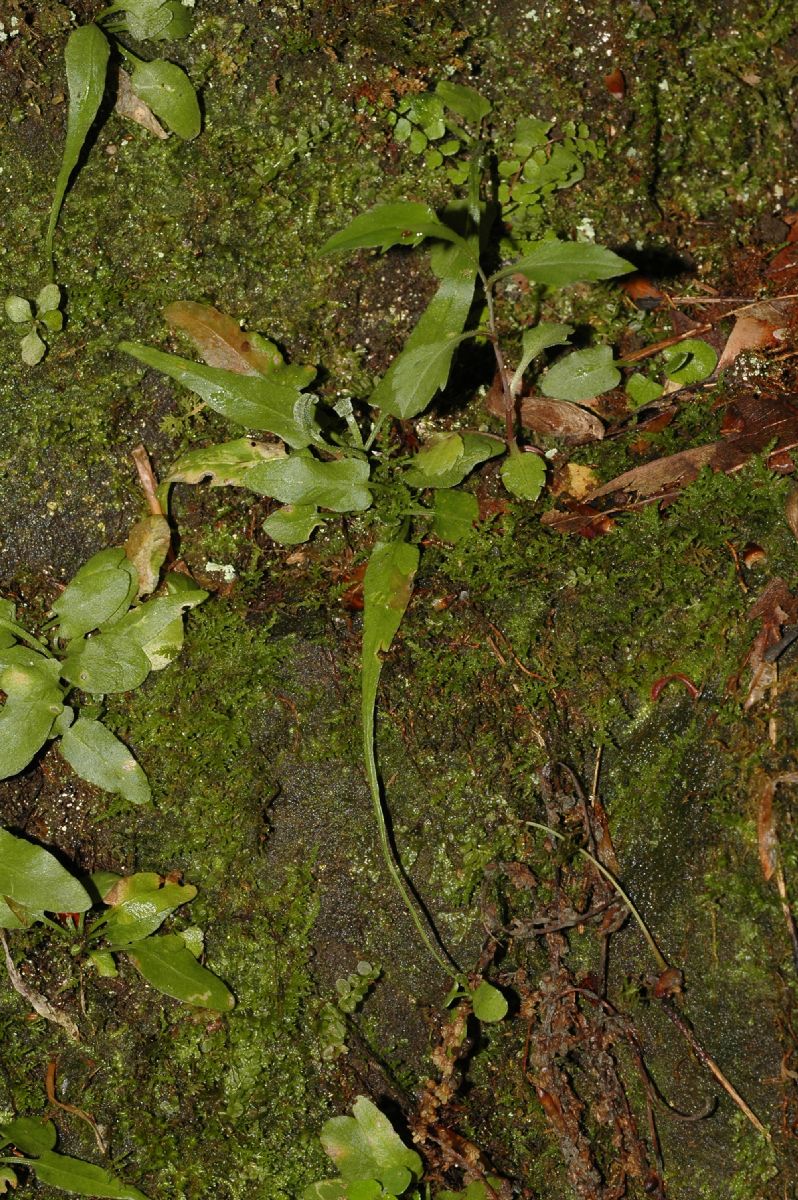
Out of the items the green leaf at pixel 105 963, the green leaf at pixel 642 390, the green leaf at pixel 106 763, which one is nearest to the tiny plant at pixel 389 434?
the green leaf at pixel 642 390

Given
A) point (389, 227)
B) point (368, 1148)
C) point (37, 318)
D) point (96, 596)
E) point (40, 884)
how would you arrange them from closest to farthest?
1. point (389, 227)
2. point (368, 1148)
3. point (40, 884)
4. point (96, 596)
5. point (37, 318)

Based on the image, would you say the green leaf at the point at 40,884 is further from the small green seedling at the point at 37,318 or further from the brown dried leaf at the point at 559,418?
the brown dried leaf at the point at 559,418

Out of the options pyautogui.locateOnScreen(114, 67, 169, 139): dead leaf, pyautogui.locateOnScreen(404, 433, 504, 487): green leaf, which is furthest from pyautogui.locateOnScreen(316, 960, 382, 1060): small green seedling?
pyautogui.locateOnScreen(114, 67, 169, 139): dead leaf

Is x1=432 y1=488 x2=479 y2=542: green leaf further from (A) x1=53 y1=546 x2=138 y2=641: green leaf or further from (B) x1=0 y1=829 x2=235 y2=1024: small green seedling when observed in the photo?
(B) x1=0 y1=829 x2=235 y2=1024: small green seedling

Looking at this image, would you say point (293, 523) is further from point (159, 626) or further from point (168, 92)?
point (168, 92)

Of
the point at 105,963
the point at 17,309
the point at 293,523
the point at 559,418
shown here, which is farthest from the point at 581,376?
the point at 105,963

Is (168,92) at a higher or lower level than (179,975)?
higher
